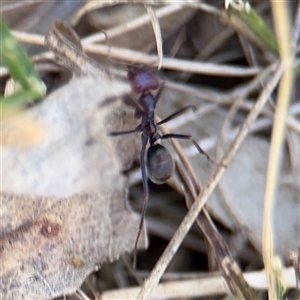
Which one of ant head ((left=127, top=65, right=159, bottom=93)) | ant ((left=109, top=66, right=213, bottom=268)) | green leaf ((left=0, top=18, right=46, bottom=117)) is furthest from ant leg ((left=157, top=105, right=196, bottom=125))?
green leaf ((left=0, top=18, right=46, bottom=117))

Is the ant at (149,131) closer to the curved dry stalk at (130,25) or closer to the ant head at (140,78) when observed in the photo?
the ant head at (140,78)

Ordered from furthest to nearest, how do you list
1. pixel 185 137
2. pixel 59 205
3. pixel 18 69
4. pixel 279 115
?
1. pixel 185 137
2. pixel 59 205
3. pixel 18 69
4. pixel 279 115

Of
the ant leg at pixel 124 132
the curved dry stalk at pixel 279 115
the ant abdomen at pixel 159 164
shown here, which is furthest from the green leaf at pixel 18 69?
the curved dry stalk at pixel 279 115

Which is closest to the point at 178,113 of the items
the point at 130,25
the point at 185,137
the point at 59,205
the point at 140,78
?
the point at 185,137

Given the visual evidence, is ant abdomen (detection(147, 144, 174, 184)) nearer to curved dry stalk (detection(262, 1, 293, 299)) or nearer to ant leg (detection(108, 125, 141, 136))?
ant leg (detection(108, 125, 141, 136))

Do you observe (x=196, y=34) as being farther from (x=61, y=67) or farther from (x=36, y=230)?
(x=36, y=230)

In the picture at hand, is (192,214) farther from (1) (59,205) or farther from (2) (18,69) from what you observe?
(2) (18,69)

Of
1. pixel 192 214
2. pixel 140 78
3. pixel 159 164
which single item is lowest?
pixel 192 214

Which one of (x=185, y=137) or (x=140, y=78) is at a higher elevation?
(x=140, y=78)
